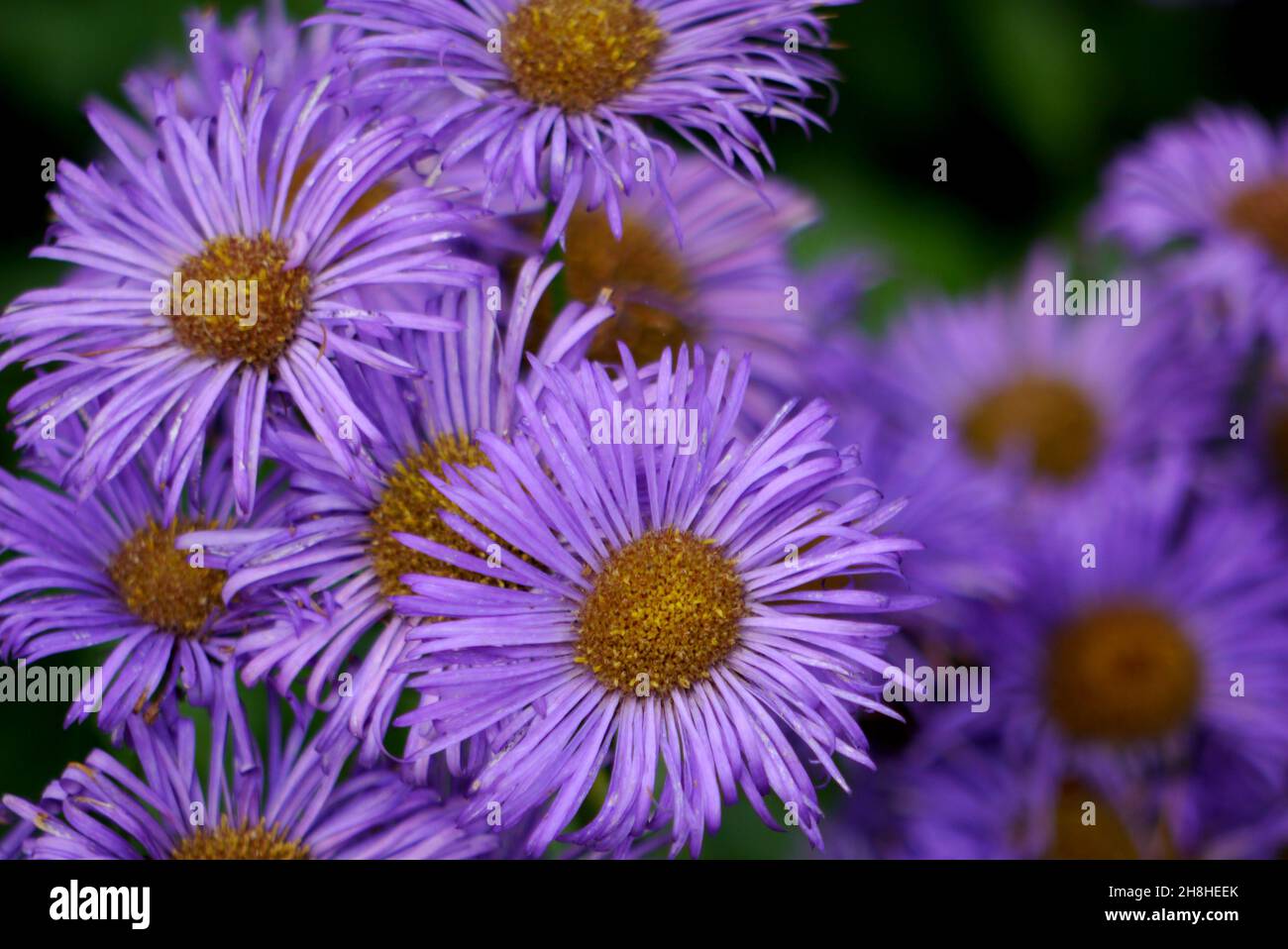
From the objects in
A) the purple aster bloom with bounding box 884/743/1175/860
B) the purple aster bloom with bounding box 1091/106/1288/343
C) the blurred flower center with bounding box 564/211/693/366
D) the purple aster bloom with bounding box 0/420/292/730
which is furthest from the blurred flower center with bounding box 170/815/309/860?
the purple aster bloom with bounding box 1091/106/1288/343

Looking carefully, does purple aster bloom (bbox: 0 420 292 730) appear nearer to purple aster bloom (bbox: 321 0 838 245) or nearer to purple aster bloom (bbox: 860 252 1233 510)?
purple aster bloom (bbox: 321 0 838 245)

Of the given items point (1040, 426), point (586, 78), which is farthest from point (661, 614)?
point (1040, 426)

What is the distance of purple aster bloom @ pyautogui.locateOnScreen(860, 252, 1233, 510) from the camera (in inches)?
116

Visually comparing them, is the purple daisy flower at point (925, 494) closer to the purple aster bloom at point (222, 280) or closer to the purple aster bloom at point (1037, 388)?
the purple aster bloom at point (1037, 388)

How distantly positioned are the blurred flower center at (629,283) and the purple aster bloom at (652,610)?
160mm

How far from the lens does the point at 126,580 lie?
1.79 metres

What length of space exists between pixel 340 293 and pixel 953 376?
2061 mm

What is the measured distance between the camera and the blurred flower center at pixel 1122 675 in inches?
109

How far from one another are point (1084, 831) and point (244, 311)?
1.78m

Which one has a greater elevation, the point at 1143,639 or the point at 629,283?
the point at 629,283

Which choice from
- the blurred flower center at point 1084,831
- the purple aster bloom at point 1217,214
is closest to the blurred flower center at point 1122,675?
the blurred flower center at point 1084,831

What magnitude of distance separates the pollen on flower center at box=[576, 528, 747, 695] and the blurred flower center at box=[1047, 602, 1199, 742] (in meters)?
1.29

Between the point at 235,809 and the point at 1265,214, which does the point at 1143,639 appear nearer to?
the point at 1265,214

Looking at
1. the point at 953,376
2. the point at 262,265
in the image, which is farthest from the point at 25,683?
the point at 953,376
